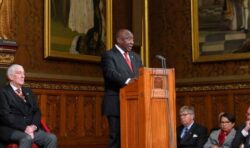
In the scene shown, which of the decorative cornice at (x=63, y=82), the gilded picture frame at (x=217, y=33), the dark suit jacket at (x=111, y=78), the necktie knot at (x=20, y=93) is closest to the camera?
the dark suit jacket at (x=111, y=78)

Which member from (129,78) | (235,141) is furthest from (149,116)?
(235,141)

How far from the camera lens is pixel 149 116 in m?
5.19

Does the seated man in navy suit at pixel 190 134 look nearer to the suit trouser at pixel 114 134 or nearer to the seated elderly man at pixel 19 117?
the suit trouser at pixel 114 134

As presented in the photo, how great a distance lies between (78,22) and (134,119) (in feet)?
11.7

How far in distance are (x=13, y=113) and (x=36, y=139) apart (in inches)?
15.7

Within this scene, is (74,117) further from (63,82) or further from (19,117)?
(19,117)

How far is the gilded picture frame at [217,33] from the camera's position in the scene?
28.7 feet

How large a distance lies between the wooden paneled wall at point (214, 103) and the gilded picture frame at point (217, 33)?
1.97ft

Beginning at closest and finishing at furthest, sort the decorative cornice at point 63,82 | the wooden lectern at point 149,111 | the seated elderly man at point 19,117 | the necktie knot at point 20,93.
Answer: the wooden lectern at point 149,111
the seated elderly man at point 19,117
the necktie knot at point 20,93
the decorative cornice at point 63,82

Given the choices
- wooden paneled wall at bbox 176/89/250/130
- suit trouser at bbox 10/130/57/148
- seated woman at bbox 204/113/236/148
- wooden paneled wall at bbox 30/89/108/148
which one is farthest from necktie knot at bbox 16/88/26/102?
wooden paneled wall at bbox 176/89/250/130

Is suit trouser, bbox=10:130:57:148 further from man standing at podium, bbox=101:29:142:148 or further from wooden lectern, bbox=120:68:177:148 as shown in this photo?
wooden lectern, bbox=120:68:177:148

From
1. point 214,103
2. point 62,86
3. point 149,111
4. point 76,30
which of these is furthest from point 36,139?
point 214,103

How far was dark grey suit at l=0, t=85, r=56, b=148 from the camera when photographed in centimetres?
570

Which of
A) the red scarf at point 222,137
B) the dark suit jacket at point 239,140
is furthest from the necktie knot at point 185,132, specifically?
the dark suit jacket at point 239,140
